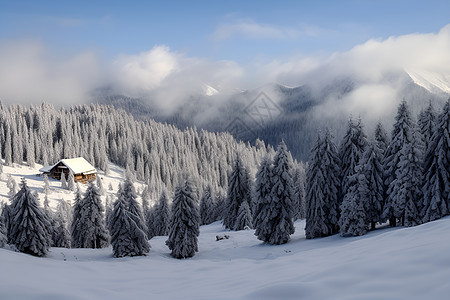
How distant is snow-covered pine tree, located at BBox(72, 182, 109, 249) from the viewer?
116 ft

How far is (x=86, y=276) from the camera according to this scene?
929 cm

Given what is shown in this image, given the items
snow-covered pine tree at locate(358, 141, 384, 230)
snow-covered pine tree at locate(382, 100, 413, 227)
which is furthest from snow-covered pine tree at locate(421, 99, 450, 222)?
snow-covered pine tree at locate(358, 141, 384, 230)

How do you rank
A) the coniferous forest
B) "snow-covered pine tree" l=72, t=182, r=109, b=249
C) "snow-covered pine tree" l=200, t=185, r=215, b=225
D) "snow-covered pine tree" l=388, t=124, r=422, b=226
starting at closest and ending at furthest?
"snow-covered pine tree" l=388, t=124, r=422, b=226, the coniferous forest, "snow-covered pine tree" l=72, t=182, r=109, b=249, "snow-covered pine tree" l=200, t=185, r=215, b=225

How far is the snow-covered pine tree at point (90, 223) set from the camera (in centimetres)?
3525

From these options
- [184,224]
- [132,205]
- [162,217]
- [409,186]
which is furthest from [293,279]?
[162,217]

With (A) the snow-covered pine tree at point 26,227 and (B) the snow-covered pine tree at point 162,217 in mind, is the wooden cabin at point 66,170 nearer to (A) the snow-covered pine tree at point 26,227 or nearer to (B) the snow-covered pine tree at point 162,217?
(B) the snow-covered pine tree at point 162,217

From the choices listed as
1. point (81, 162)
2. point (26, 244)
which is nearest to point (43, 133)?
point (81, 162)

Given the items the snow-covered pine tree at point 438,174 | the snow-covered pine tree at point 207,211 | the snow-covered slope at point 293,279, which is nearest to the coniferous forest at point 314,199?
the snow-covered pine tree at point 438,174

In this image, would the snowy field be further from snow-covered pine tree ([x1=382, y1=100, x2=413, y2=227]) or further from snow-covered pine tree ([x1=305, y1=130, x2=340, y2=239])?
snow-covered pine tree ([x1=305, y1=130, x2=340, y2=239])

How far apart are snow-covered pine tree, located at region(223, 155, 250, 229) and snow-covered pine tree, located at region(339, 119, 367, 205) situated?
19402 mm

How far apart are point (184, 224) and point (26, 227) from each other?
581 inches

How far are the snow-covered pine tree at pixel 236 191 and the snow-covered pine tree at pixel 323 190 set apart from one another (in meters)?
17.7

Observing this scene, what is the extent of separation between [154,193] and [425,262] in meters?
106

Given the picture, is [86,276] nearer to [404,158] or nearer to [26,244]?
[26,244]
